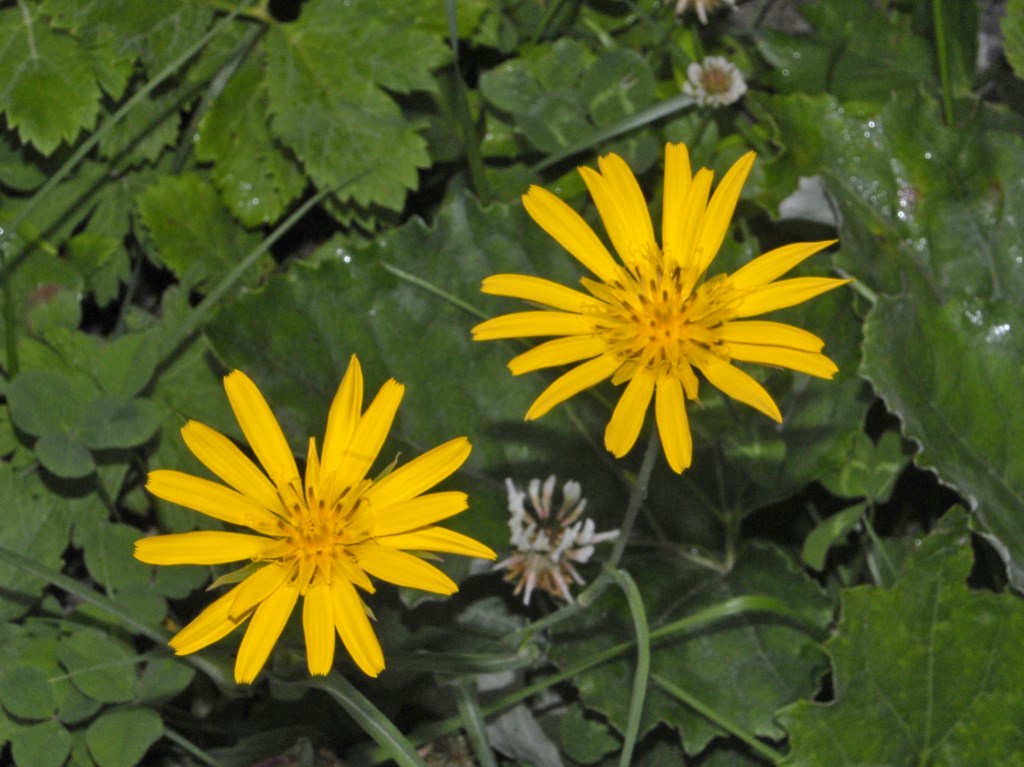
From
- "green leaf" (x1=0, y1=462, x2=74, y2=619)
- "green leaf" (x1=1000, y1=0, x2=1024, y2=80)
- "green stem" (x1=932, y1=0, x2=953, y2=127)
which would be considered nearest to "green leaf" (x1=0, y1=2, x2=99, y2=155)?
"green leaf" (x1=0, y1=462, x2=74, y2=619)

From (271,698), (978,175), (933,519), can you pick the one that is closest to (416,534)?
(271,698)

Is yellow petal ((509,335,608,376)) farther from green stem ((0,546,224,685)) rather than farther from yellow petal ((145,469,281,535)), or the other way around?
green stem ((0,546,224,685))

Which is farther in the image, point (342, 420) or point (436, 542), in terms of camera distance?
point (342, 420)

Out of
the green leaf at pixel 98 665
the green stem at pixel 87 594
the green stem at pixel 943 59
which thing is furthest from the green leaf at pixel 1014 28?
the green leaf at pixel 98 665

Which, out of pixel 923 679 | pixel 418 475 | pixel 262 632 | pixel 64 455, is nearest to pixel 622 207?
pixel 418 475

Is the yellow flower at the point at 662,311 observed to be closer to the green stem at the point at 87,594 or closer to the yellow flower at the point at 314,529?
the yellow flower at the point at 314,529

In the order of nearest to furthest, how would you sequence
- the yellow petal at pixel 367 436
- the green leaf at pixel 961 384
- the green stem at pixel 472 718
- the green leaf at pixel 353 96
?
1. the yellow petal at pixel 367 436
2. the green stem at pixel 472 718
3. the green leaf at pixel 961 384
4. the green leaf at pixel 353 96

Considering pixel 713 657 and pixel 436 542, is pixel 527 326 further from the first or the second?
pixel 713 657

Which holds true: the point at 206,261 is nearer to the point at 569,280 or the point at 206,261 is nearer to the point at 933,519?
the point at 569,280
